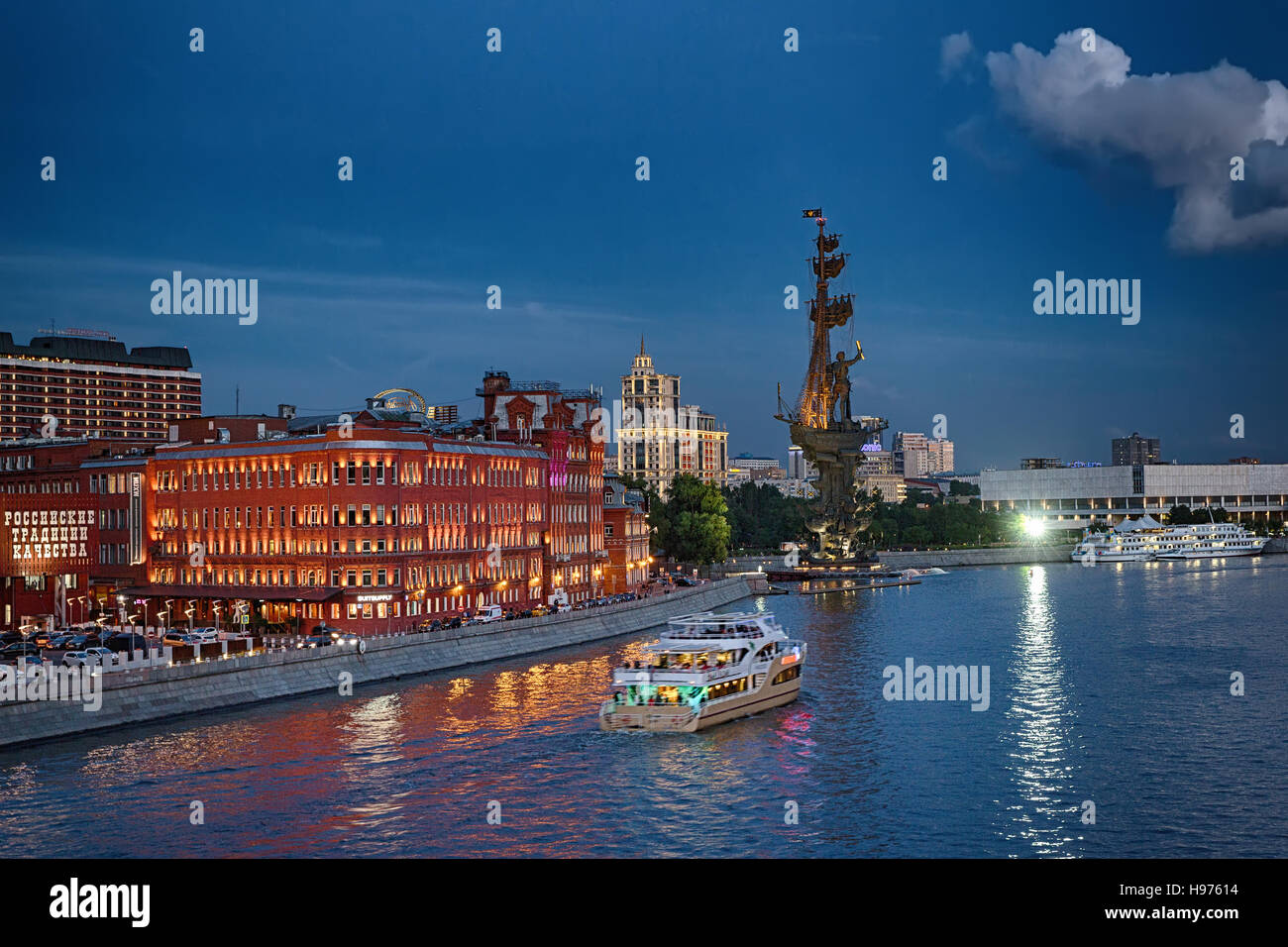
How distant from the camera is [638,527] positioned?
115500 mm

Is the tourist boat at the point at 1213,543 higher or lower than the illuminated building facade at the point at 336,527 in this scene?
lower

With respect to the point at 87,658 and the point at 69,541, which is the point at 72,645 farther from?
the point at 69,541

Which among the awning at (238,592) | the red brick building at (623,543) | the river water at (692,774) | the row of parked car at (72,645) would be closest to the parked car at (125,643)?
the row of parked car at (72,645)

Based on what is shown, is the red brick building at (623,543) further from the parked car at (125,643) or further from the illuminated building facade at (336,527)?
the parked car at (125,643)

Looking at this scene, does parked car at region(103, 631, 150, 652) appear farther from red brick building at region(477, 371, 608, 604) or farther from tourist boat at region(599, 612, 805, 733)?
red brick building at region(477, 371, 608, 604)

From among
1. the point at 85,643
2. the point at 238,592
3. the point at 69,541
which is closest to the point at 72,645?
the point at 85,643

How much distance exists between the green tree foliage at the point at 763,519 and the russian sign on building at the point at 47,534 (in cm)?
10517

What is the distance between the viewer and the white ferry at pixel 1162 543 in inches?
7416

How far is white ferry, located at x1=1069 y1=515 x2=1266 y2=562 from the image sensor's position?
18838cm

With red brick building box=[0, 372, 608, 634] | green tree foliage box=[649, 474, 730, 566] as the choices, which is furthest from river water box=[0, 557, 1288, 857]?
green tree foliage box=[649, 474, 730, 566]

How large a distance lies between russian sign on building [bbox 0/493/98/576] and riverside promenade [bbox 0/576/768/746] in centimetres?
2530

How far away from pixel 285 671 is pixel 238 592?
20.8m

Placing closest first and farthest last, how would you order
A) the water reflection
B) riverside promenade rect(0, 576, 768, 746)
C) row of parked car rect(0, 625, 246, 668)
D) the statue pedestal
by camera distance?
the water reflection, riverside promenade rect(0, 576, 768, 746), row of parked car rect(0, 625, 246, 668), the statue pedestal
